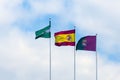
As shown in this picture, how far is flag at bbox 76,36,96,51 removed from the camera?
99062 millimetres

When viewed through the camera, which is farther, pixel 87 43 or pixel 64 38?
pixel 87 43

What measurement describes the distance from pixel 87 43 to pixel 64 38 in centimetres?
328

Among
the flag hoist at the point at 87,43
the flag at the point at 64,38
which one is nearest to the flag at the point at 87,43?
the flag hoist at the point at 87,43

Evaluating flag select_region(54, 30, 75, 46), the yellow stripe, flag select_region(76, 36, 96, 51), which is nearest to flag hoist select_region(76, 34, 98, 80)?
flag select_region(76, 36, 96, 51)

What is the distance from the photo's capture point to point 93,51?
99.6 metres

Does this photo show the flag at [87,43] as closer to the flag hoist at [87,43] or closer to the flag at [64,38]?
the flag hoist at [87,43]

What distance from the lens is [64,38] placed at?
99062 millimetres

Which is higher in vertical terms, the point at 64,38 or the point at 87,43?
the point at 64,38

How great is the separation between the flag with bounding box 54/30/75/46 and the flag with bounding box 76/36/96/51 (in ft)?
3.24

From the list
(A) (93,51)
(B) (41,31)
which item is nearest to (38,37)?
(B) (41,31)

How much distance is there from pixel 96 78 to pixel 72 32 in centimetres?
722

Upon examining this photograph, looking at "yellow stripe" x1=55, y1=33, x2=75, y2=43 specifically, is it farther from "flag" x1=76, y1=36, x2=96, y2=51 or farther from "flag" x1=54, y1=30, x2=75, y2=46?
"flag" x1=76, y1=36, x2=96, y2=51

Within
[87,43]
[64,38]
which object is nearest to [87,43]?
[87,43]

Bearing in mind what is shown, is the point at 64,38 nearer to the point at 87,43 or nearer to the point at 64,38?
the point at 64,38
